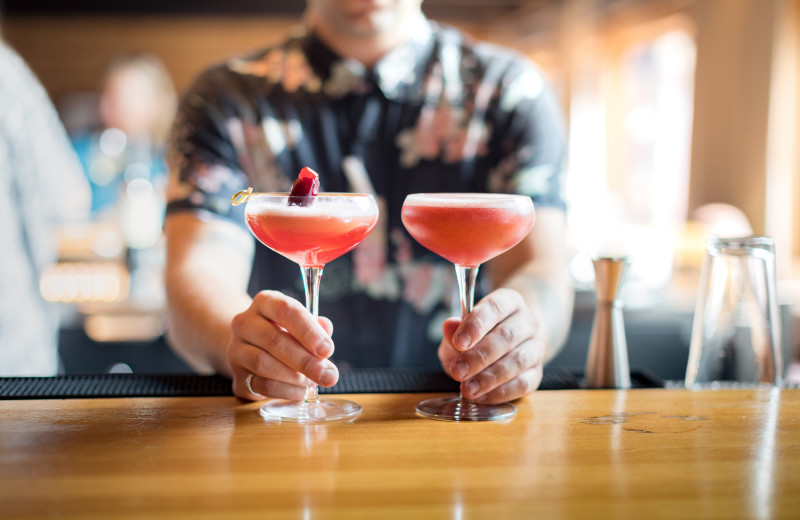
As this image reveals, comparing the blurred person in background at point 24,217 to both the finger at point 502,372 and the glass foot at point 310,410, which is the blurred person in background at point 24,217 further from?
the finger at point 502,372

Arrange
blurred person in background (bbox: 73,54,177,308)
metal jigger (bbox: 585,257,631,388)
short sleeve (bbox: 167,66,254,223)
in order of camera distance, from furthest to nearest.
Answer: blurred person in background (bbox: 73,54,177,308), short sleeve (bbox: 167,66,254,223), metal jigger (bbox: 585,257,631,388)

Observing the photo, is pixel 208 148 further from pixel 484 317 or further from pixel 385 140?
pixel 484 317

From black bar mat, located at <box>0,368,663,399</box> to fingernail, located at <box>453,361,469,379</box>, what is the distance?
0.17 metres

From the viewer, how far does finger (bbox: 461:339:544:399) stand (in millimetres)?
1157

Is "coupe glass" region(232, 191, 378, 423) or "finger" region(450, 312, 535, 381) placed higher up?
"coupe glass" region(232, 191, 378, 423)

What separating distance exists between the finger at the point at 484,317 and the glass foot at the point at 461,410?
0.09 meters

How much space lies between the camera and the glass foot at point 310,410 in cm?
111

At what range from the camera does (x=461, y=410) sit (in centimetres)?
116

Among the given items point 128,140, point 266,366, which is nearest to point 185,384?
point 266,366

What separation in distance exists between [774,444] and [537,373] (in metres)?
0.34

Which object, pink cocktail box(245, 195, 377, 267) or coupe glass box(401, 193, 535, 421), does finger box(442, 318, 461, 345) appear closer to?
coupe glass box(401, 193, 535, 421)

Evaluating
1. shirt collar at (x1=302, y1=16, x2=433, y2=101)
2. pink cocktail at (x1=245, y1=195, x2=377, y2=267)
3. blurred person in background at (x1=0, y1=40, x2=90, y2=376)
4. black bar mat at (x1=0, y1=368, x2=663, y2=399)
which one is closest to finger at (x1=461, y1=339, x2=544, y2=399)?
black bar mat at (x1=0, y1=368, x2=663, y2=399)

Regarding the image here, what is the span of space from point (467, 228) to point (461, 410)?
0.26 m

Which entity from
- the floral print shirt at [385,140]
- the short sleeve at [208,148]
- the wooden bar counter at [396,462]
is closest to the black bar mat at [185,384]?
the wooden bar counter at [396,462]
